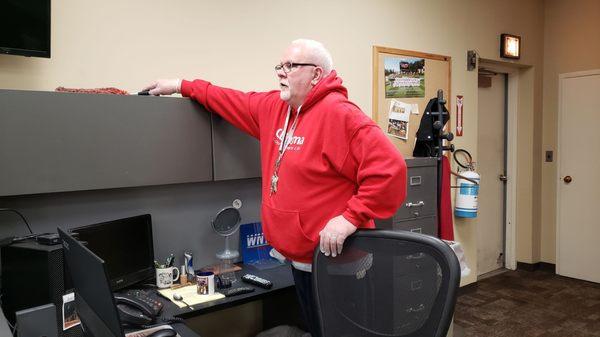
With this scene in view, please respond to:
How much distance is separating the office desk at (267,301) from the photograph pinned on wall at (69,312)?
1.18ft

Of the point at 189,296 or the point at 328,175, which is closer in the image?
the point at 328,175

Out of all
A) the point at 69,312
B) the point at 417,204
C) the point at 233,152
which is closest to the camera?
the point at 69,312

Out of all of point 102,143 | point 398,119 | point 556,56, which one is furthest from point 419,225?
point 556,56

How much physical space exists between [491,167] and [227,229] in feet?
10.1

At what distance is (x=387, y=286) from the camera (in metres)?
1.25

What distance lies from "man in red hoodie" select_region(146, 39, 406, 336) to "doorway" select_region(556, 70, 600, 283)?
11.1 feet

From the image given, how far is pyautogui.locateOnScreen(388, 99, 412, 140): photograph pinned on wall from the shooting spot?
3.33 m

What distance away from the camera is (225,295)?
1993 mm

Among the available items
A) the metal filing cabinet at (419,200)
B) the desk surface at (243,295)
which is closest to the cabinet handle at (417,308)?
the desk surface at (243,295)

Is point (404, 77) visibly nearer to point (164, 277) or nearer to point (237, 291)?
point (237, 291)

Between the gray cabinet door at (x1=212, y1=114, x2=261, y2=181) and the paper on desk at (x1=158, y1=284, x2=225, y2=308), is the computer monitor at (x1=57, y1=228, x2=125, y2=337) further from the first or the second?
the gray cabinet door at (x1=212, y1=114, x2=261, y2=181)

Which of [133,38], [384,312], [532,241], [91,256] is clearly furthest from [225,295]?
[532,241]

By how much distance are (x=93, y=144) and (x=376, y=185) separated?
1114mm

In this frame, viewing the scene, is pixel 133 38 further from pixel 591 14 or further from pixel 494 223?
pixel 591 14
